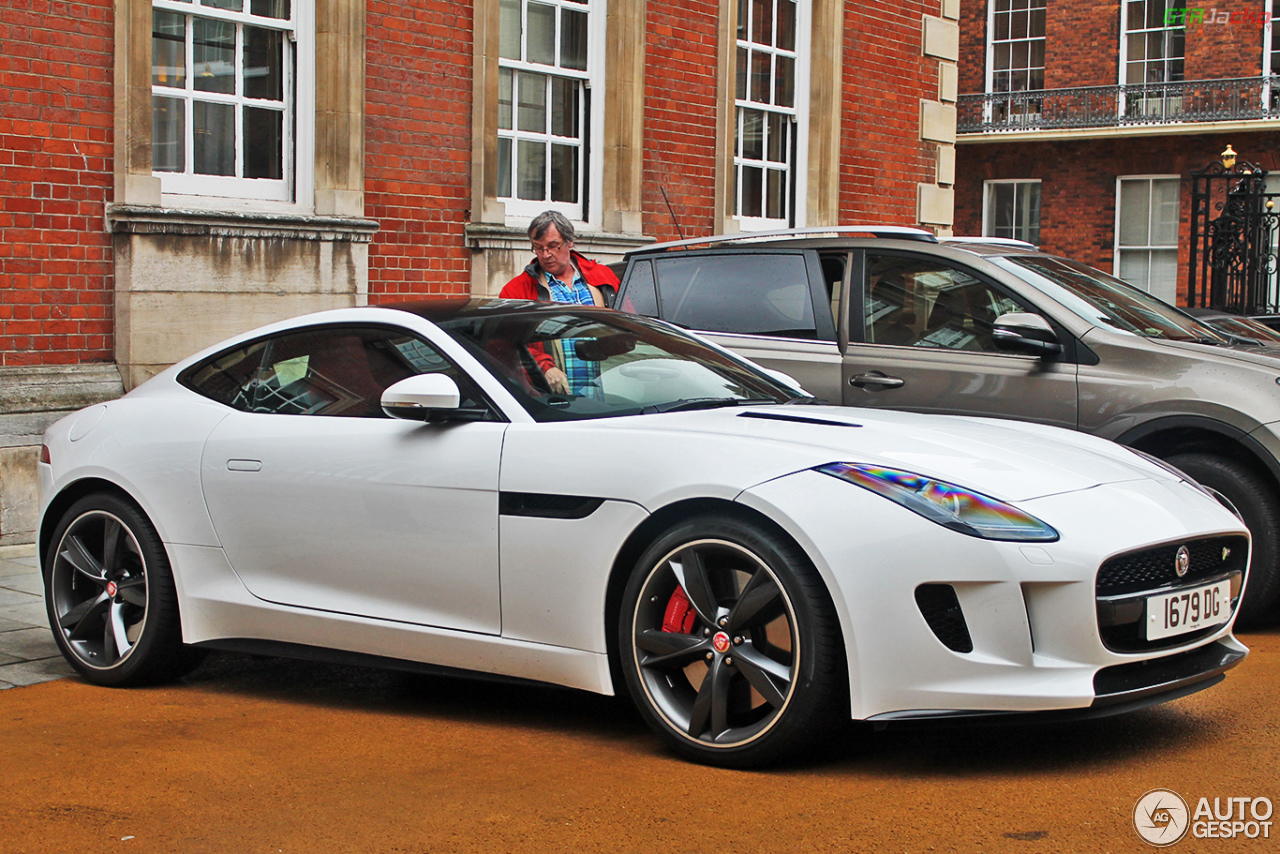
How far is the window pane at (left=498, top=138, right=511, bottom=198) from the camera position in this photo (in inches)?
488

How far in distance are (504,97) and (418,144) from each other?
3.80ft

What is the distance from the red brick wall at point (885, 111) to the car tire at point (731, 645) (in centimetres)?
1199

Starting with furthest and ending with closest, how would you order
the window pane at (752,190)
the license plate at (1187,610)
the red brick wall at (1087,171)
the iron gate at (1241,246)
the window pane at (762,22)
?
the red brick wall at (1087,171)
the iron gate at (1241,246)
the window pane at (752,190)
the window pane at (762,22)
the license plate at (1187,610)

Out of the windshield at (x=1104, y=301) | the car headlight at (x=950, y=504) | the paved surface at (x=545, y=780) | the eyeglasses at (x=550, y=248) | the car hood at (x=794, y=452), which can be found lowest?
the paved surface at (x=545, y=780)

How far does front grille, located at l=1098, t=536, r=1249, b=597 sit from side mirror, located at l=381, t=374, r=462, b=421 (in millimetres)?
1988

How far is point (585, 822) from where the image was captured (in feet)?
12.2

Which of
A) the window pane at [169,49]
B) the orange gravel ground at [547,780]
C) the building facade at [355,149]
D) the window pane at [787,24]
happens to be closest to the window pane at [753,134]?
the building facade at [355,149]

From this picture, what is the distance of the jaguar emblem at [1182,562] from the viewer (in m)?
4.18

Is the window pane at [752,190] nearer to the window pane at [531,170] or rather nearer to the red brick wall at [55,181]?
the window pane at [531,170]

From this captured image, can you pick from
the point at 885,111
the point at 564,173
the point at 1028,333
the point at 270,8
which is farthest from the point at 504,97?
the point at 1028,333

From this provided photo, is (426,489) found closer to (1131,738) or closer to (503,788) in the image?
(503,788)

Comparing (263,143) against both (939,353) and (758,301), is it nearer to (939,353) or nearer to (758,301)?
(758,301)

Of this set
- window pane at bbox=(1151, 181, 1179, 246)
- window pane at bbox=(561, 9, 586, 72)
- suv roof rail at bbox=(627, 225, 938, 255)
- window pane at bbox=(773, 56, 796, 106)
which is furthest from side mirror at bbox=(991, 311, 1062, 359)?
window pane at bbox=(1151, 181, 1179, 246)

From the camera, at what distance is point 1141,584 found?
160 inches
